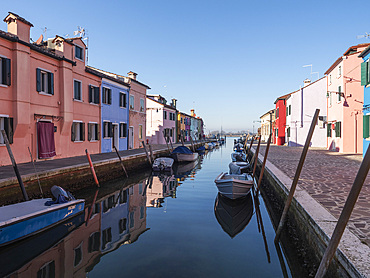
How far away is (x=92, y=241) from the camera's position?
7.19 meters

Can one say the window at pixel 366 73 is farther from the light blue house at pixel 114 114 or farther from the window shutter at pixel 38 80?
the window shutter at pixel 38 80

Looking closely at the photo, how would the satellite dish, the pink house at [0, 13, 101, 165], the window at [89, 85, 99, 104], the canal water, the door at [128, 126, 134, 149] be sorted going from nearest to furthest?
the canal water < the pink house at [0, 13, 101, 165] < the satellite dish < the window at [89, 85, 99, 104] < the door at [128, 126, 134, 149]

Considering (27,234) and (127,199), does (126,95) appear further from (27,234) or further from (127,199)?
(27,234)

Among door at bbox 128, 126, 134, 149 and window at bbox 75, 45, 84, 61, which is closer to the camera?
window at bbox 75, 45, 84, 61

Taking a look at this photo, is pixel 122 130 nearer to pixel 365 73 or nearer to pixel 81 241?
pixel 81 241

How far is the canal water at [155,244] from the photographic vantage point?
18.4 feet

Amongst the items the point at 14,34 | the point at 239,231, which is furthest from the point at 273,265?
the point at 14,34

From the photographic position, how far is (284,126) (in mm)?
40281

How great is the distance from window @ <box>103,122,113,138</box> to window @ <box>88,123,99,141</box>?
3.88 feet

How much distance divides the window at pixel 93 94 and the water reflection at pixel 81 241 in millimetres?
11262

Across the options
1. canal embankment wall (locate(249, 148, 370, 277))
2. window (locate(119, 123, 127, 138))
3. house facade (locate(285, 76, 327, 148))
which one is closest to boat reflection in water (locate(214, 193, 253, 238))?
canal embankment wall (locate(249, 148, 370, 277))

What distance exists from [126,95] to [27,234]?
21.1m

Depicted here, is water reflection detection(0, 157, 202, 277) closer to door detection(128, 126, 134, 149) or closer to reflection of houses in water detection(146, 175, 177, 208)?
reflection of houses in water detection(146, 175, 177, 208)

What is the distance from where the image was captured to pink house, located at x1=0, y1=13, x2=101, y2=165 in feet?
44.1
